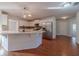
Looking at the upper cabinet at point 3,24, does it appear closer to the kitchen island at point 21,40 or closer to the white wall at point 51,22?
the kitchen island at point 21,40

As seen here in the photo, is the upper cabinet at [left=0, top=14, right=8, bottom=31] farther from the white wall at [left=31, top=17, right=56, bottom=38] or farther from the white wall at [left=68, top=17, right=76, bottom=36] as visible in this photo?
the white wall at [left=68, top=17, right=76, bottom=36]

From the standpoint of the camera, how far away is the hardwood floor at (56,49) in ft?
6.82

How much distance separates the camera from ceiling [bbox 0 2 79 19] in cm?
204

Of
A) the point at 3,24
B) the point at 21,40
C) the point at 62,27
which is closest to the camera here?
the point at 3,24

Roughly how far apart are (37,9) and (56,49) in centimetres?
90

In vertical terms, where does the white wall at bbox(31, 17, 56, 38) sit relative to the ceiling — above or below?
below

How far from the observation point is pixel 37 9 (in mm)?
2105

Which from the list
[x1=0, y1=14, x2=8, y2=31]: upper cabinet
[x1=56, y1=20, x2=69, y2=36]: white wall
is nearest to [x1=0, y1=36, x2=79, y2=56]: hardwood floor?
[x1=56, y1=20, x2=69, y2=36]: white wall

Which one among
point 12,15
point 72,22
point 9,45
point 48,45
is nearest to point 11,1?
point 12,15

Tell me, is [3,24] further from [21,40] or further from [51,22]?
[51,22]

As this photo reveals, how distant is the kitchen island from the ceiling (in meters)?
0.41

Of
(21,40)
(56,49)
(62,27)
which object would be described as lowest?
(56,49)

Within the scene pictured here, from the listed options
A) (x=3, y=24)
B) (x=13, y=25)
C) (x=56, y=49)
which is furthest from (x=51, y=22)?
(x=3, y=24)

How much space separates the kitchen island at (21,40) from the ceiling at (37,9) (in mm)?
412
